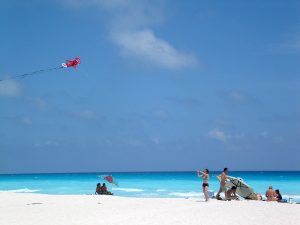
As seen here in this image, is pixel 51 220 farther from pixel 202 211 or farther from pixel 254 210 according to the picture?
pixel 254 210

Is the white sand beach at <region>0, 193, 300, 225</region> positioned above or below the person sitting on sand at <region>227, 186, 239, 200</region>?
below

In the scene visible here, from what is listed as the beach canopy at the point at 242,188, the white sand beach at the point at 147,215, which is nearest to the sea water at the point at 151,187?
the beach canopy at the point at 242,188

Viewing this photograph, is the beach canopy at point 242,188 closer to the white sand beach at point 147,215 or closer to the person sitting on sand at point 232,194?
the person sitting on sand at point 232,194

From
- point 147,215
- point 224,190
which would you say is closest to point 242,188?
point 224,190

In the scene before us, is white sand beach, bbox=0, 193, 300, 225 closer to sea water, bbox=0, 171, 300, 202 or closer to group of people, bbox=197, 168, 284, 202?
group of people, bbox=197, 168, 284, 202

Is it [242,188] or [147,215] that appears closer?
[147,215]

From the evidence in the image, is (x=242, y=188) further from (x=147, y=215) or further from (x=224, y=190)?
(x=147, y=215)

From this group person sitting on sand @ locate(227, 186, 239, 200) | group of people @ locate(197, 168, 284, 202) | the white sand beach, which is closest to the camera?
the white sand beach

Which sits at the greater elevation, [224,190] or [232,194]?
[224,190]

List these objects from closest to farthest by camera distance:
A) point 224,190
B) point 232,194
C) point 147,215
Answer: point 147,215
point 224,190
point 232,194

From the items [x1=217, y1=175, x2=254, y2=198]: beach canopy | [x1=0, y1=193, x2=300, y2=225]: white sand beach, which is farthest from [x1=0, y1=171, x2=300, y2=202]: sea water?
[x1=0, y1=193, x2=300, y2=225]: white sand beach

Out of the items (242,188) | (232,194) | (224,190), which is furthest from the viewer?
(242,188)

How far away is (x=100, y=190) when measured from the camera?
24.1 metres

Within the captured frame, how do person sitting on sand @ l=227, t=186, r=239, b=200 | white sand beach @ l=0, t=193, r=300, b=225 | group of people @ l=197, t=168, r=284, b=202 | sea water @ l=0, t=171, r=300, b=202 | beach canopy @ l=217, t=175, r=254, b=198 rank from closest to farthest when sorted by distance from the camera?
white sand beach @ l=0, t=193, r=300, b=225, group of people @ l=197, t=168, r=284, b=202, person sitting on sand @ l=227, t=186, r=239, b=200, beach canopy @ l=217, t=175, r=254, b=198, sea water @ l=0, t=171, r=300, b=202
